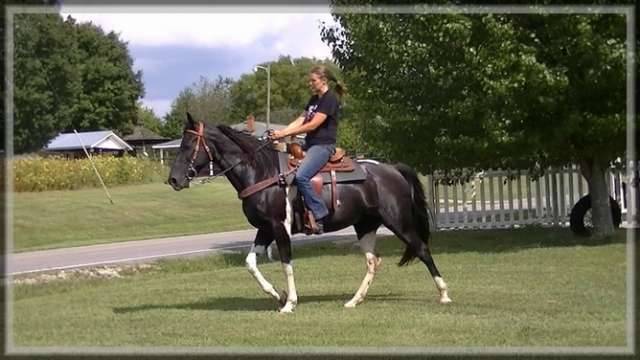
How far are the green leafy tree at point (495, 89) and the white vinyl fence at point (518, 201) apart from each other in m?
2.83

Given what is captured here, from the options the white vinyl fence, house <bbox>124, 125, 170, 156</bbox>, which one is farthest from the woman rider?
house <bbox>124, 125, 170, 156</bbox>

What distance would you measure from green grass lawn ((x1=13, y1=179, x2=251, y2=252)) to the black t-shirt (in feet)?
49.0

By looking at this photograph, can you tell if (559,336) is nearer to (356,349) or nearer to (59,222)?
(356,349)

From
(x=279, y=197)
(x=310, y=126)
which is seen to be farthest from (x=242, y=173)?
(x=310, y=126)

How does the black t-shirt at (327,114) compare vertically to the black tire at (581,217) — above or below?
above

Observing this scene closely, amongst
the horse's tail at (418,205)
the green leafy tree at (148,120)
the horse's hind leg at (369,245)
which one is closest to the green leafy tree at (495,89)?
the horse's tail at (418,205)

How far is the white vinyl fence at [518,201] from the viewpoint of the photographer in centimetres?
2044

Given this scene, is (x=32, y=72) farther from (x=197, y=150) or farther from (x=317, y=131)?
(x=317, y=131)

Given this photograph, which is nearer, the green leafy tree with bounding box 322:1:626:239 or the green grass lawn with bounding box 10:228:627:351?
the green grass lawn with bounding box 10:228:627:351

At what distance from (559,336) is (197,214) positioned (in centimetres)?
2416

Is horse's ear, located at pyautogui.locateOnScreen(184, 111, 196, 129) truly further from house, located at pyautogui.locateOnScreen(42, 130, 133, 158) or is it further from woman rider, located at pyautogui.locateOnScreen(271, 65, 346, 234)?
house, located at pyautogui.locateOnScreen(42, 130, 133, 158)

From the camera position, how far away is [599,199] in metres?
17.5

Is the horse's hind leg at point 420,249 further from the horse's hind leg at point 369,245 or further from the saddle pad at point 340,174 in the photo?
the saddle pad at point 340,174

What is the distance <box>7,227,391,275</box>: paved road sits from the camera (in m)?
18.3
